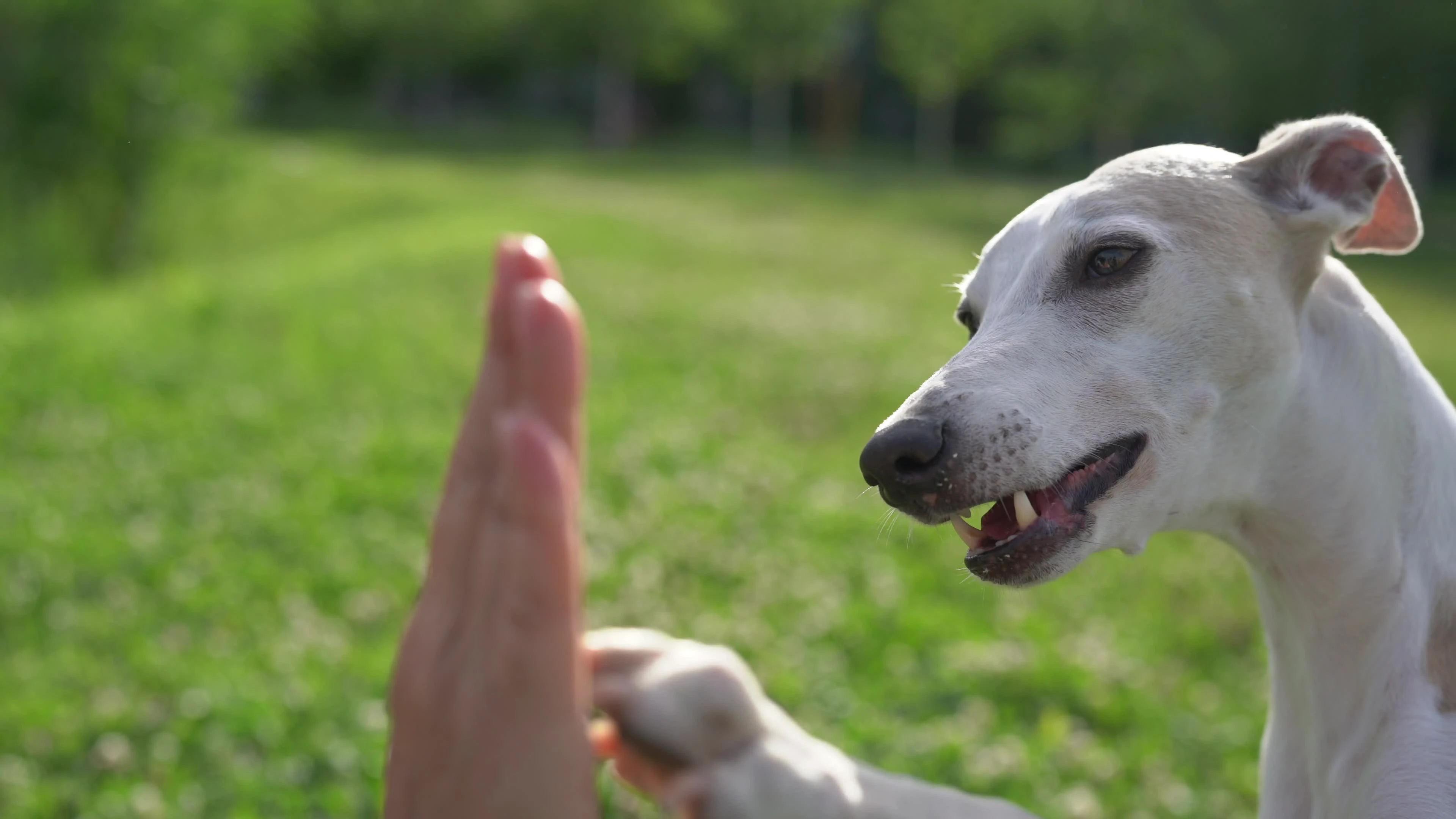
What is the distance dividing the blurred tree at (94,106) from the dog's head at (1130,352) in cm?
1166

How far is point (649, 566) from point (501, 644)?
14.8ft

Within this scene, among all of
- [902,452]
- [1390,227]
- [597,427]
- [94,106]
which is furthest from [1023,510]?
[94,106]

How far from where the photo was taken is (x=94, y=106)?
1166 centimetres

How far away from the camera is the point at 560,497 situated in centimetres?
165

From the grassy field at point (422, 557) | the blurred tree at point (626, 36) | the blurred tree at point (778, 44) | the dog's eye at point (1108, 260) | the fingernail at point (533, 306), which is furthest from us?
the blurred tree at point (626, 36)

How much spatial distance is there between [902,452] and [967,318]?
544mm

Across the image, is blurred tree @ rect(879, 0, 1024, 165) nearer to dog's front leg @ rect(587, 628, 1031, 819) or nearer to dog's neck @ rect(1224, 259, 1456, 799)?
dog's neck @ rect(1224, 259, 1456, 799)

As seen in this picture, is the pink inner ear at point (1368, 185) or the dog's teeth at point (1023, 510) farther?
the pink inner ear at point (1368, 185)

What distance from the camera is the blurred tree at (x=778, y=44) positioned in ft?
101

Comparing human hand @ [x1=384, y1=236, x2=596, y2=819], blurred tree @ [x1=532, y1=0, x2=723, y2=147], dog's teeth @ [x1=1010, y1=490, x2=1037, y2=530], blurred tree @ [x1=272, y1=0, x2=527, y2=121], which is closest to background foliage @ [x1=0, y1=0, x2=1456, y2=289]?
dog's teeth @ [x1=1010, y1=490, x2=1037, y2=530]

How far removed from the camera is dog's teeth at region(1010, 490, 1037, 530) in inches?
71.6

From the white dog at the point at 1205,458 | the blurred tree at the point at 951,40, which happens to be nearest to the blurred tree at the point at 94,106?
the blurred tree at the point at 951,40

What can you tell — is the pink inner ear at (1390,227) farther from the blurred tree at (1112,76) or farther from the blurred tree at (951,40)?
the blurred tree at (951,40)

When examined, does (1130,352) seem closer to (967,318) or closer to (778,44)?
(967,318)
